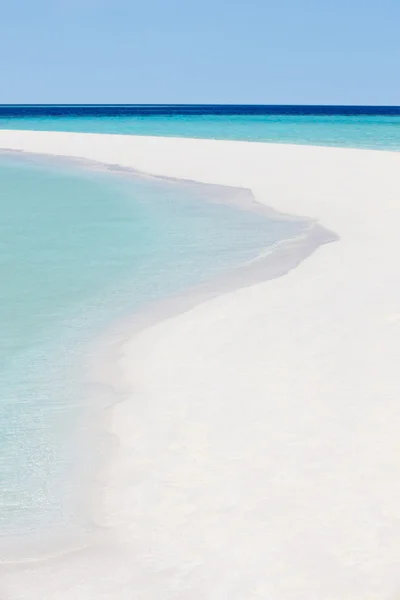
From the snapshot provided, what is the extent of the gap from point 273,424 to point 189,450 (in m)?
0.44

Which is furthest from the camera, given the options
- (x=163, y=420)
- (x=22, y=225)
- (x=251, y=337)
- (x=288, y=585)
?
(x=22, y=225)

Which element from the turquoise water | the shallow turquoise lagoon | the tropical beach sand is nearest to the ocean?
the turquoise water

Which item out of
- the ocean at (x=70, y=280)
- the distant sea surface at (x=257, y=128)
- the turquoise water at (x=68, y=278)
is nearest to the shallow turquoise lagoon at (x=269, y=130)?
the distant sea surface at (x=257, y=128)

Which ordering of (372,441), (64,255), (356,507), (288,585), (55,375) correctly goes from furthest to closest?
(64,255)
(55,375)
(372,441)
(356,507)
(288,585)

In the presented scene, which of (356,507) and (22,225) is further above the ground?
(356,507)

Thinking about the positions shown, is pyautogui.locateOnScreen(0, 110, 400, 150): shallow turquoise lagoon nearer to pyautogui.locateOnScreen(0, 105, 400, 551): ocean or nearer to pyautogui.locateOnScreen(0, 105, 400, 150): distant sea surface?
pyautogui.locateOnScreen(0, 105, 400, 150): distant sea surface

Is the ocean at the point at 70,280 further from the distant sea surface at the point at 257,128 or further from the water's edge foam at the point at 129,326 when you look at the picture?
the distant sea surface at the point at 257,128

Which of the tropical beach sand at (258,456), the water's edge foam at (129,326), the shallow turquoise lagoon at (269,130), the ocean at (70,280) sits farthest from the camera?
the shallow turquoise lagoon at (269,130)

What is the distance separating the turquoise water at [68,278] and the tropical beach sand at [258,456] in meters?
0.29

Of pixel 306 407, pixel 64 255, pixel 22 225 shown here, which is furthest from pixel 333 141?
pixel 306 407

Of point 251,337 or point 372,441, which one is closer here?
point 372,441

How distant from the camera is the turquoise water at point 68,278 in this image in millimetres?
3539

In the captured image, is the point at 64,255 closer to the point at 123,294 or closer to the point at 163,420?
the point at 123,294

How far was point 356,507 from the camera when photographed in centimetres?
306
